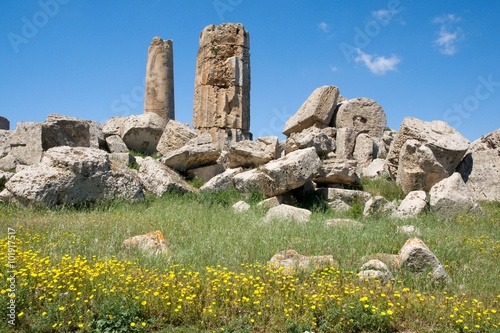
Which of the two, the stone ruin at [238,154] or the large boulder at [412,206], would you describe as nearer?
the large boulder at [412,206]

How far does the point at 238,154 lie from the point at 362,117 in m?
6.62

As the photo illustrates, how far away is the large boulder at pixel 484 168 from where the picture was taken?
1235cm

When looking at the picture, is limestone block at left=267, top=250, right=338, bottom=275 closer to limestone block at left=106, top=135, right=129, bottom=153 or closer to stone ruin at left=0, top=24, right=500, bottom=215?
stone ruin at left=0, top=24, right=500, bottom=215

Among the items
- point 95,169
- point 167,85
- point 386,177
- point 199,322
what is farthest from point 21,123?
point 199,322

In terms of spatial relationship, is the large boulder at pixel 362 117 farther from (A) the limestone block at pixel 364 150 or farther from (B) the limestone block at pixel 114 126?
A: (B) the limestone block at pixel 114 126

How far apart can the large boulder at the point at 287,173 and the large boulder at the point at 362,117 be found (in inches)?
259

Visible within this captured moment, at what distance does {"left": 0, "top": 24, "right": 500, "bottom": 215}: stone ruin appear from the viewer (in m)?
9.73

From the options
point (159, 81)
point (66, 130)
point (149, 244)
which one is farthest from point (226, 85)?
point (149, 244)

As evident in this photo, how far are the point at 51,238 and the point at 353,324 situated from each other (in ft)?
15.2

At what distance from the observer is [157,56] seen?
20.6 meters

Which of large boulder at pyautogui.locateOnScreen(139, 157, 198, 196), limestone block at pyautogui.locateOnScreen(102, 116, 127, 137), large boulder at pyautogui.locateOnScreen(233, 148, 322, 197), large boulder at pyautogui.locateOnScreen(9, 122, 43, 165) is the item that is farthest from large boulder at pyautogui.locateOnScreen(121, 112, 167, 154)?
large boulder at pyautogui.locateOnScreen(233, 148, 322, 197)

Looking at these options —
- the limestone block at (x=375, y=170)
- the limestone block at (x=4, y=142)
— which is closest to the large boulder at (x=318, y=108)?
the limestone block at (x=375, y=170)

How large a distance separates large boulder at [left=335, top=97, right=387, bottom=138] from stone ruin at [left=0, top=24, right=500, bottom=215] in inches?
1.6

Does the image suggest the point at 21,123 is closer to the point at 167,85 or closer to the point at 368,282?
the point at 167,85
